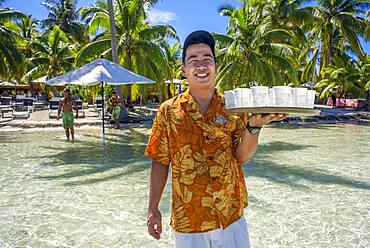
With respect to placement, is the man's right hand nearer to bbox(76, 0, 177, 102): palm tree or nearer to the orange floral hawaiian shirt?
the orange floral hawaiian shirt

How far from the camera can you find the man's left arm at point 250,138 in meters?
1.46

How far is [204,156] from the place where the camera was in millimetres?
1709

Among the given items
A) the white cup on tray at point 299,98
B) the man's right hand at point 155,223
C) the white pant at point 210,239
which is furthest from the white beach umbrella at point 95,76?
the white cup on tray at point 299,98

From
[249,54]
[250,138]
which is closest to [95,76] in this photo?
[250,138]

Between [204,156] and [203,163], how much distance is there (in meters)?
0.04

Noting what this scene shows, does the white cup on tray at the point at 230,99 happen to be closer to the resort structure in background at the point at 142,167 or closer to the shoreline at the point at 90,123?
the resort structure in background at the point at 142,167

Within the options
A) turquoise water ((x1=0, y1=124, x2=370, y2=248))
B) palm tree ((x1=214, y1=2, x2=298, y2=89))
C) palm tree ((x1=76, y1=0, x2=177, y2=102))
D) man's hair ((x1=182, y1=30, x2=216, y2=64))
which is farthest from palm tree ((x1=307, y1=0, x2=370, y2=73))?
man's hair ((x1=182, y1=30, x2=216, y2=64))

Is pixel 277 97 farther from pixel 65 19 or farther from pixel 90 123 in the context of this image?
pixel 65 19

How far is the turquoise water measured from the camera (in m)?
4.15

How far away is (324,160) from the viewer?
873 centimetres

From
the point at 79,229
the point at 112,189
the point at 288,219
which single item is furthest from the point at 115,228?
the point at 288,219

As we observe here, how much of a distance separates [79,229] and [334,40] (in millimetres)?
30332

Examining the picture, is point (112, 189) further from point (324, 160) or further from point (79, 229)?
point (324, 160)

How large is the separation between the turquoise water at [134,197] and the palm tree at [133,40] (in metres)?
8.11
